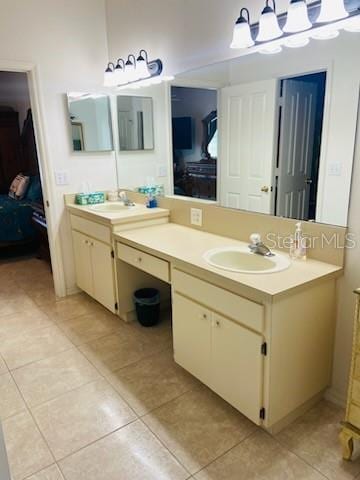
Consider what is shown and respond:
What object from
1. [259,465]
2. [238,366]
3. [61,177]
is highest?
[61,177]

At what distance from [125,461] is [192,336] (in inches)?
26.6

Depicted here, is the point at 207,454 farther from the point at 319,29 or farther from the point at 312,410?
the point at 319,29

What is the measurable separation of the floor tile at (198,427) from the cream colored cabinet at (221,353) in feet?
0.39

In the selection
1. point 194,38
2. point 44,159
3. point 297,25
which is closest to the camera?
point 297,25

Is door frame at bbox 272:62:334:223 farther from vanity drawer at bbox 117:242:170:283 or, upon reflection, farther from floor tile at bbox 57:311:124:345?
floor tile at bbox 57:311:124:345

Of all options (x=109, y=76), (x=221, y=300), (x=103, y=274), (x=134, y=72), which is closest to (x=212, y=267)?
(x=221, y=300)

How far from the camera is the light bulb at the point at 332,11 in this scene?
4.83ft

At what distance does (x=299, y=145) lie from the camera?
191 centimetres

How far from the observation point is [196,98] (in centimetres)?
249

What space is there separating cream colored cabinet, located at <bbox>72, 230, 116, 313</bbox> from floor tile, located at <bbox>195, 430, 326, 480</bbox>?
1.51m

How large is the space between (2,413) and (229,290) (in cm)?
142

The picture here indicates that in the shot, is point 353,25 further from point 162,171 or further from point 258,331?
point 162,171

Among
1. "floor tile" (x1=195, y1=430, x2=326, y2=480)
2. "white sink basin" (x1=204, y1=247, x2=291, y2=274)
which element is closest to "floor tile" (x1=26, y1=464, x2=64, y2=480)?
"floor tile" (x1=195, y1=430, x2=326, y2=480)

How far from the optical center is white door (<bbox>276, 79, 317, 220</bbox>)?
71.9 inches
